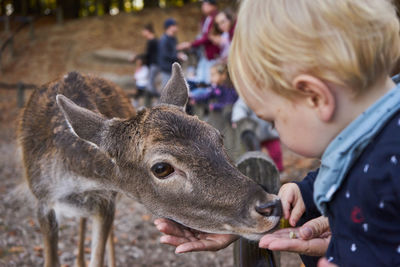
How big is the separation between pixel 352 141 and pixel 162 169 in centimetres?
149

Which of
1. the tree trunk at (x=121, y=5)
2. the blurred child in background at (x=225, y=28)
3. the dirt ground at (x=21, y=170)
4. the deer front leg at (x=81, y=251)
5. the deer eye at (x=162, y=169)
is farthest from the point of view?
the tree trunk at (x=121, y=5)

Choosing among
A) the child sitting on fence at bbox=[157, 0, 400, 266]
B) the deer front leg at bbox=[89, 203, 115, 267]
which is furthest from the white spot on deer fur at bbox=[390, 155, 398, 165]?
the deer front leg at bbox=[89, 203, 115, 267]

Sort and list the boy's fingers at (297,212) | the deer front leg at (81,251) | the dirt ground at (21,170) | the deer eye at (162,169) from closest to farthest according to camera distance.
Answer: the boy's fingers at (297,212), the deer eye at (162,169), the deer front leg at (81,251), the dirt ground at (21,170)

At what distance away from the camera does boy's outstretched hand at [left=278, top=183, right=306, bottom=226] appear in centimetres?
205

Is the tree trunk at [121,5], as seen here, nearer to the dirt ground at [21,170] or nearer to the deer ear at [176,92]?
the dirt ground at [21,170]

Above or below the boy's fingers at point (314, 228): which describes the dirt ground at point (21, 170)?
below

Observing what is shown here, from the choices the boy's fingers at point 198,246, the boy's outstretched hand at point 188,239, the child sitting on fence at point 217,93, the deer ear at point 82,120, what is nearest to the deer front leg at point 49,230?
the deer ear at point 82,120

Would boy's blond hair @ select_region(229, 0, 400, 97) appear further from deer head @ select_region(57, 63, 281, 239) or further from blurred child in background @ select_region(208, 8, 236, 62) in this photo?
blurred child in background @ select_region(208, 8, 236, 62)

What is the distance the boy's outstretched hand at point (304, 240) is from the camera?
1691 millimetres

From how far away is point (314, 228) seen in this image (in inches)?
74.8

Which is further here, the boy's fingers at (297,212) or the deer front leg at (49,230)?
the deer front leg at (49,230)

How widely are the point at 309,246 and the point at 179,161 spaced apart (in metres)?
1.07

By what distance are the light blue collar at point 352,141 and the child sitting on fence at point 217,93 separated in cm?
580

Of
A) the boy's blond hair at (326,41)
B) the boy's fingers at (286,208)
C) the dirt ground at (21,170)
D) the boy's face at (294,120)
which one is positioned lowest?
the dirt ground at (21,170)
